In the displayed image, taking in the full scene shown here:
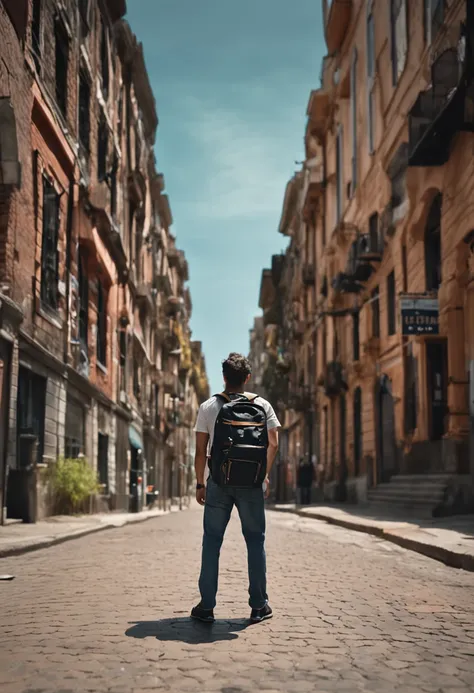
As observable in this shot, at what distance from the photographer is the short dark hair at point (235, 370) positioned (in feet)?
19.4

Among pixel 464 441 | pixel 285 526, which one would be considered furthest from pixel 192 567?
pixel 464 441

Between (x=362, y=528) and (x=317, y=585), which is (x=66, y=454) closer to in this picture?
(x=362, y=528)

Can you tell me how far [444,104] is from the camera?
691 inches

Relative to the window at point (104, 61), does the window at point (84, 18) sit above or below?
below

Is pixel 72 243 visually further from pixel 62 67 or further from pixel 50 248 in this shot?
pixel 62 67

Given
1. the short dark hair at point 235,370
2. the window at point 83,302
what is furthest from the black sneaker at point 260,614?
the window at point 83,302

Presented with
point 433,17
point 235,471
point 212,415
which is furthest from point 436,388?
point 235,471

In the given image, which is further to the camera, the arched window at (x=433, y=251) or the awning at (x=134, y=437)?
the awning at (x=134, y=437)

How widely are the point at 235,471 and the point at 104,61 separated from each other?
26.1 metres

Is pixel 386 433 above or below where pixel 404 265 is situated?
below

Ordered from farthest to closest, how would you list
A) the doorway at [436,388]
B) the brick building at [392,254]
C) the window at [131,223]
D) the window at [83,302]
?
the window at [131,223] < the window at [83,302] < the doorway at [436,388] < the brick building at [392,254]

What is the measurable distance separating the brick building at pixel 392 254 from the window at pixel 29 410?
26.1 ft

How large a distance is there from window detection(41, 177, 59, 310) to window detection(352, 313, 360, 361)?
1556 centimetres

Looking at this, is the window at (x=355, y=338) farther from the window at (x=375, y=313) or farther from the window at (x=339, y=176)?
the window at (x=339, y=176)
